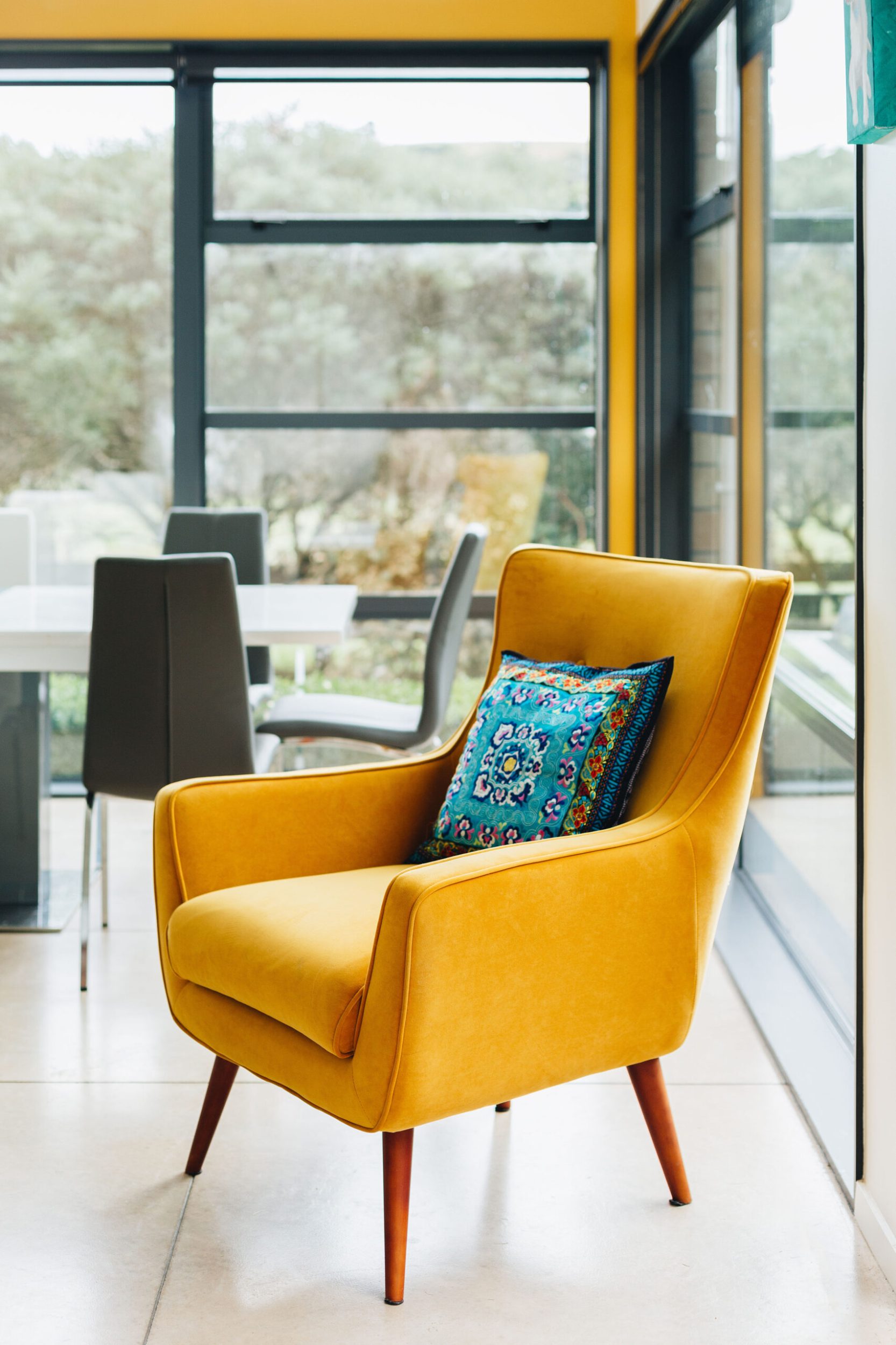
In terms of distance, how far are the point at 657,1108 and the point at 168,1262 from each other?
0.73 meters

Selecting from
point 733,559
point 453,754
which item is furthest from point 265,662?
point 453,754

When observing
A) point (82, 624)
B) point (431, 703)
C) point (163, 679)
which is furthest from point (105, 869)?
point (431, 703)

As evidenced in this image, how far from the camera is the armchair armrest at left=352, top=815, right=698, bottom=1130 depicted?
1645 mm

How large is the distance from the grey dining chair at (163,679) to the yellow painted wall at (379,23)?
2.31 meters

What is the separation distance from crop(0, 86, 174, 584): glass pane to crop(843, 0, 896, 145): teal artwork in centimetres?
320

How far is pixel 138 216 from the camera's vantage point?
445cm

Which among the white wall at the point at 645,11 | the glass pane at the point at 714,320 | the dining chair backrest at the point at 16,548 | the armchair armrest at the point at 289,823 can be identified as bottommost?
the armchair armrest at the point at 289,823

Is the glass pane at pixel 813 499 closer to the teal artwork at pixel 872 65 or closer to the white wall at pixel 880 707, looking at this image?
the white wall at pixel 880 707

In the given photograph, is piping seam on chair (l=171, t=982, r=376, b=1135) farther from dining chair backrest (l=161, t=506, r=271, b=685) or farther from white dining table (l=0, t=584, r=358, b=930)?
dining chair backrest (l=161, t=506, r=271, b=685)

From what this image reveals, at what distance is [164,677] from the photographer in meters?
2.70

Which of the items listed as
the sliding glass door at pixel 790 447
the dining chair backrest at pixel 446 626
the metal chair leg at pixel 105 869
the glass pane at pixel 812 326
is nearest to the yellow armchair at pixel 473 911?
the sliding glass door at pixel 790 447

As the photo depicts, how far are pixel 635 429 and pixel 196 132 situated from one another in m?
1.72

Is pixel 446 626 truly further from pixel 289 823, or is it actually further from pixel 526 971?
pixel 526 971

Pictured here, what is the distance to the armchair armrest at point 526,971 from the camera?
1645 mm
